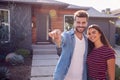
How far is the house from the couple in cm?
1036

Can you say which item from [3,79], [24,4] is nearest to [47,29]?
[24,4]

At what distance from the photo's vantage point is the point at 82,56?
124 inches

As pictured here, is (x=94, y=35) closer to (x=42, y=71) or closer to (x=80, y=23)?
(x=80, y=23)

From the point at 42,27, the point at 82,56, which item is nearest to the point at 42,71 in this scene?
the point at 82,56

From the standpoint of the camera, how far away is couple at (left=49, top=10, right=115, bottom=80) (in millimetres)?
3076

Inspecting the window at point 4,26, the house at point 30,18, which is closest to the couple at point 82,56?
the window at point 4,26

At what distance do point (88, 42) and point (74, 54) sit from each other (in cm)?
30

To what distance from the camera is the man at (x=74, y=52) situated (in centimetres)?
307

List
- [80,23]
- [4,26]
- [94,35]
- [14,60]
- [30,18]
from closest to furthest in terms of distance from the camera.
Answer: [80,23]
[94,35]
[14,60]
[4,26]
[30,18]

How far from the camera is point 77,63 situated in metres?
3.15

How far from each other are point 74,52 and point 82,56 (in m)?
0.12

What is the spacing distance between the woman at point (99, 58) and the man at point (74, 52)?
0.09 meters

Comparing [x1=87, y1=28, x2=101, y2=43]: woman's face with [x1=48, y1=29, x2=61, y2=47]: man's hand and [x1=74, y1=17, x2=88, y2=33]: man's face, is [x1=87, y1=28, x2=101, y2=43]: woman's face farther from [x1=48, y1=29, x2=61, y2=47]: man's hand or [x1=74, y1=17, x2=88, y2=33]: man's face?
[x1=48, y1=29, x2=61, y2=47]: man's hand

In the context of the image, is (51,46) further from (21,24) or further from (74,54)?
(74,54)
